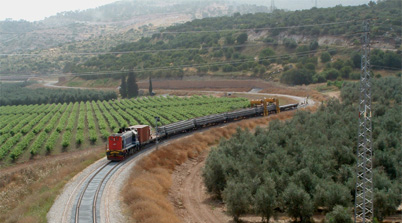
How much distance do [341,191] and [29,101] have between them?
90.0 m

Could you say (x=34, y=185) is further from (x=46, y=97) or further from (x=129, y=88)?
(x=129, y=88)

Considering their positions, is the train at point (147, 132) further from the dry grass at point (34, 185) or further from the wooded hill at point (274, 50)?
the wooded hill at point (274, 50)

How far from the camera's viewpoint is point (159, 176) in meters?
36.5

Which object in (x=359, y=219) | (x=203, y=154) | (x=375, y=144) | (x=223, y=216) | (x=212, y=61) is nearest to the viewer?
(x=359, y=219)

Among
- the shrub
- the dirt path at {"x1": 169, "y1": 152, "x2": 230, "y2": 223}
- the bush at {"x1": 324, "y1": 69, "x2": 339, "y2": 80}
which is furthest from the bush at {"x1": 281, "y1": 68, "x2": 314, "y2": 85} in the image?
the shrub

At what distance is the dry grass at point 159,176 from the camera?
25516 millimetres

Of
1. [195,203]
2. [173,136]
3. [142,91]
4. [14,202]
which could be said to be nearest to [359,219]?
[195,203]

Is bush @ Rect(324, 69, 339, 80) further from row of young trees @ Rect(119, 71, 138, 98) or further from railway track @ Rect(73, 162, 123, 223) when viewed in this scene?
railway track @ Rect(73, 162, 123, 223)

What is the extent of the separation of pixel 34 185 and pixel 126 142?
9657mm

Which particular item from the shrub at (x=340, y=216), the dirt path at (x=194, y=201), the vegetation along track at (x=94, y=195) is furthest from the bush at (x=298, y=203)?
the vegetation along track at (x=94, y=195)

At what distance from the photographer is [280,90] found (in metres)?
106

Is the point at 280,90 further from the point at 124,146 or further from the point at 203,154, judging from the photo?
the point at 124,146

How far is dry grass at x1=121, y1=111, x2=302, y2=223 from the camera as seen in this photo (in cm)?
2552

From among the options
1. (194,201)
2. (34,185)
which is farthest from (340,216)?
(34,185)
